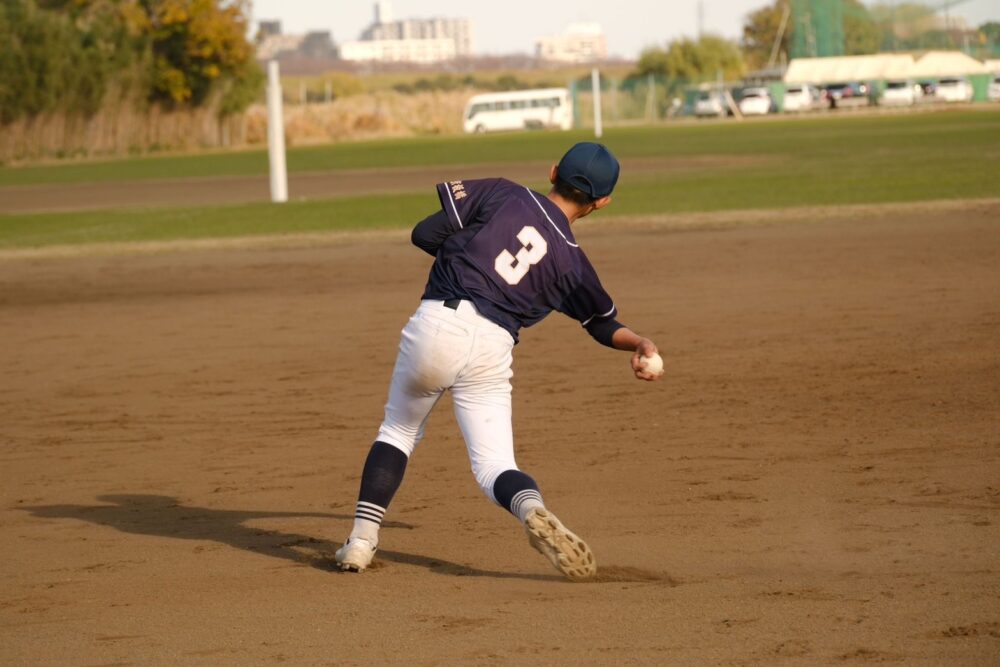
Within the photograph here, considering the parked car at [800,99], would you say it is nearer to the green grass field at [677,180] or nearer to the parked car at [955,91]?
the parked car at [955,91]

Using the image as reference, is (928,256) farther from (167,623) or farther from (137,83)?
(137,83)

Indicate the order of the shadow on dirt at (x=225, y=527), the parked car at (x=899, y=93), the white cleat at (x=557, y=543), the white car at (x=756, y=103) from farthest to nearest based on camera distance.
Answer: the white car at (x=756, y=103) → the parked car at (x=899, y=93) → the shadow on dirt at (x=225, y=527) → the white cleat at (x=557, y=543)

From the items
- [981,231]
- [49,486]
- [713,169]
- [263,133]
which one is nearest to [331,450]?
[49,486]

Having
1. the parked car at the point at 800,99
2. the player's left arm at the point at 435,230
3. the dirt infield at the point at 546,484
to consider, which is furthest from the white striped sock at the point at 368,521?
the parked car at the point at 800,99

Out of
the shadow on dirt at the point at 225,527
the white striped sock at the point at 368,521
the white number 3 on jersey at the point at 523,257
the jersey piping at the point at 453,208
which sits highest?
the jersey piping at the point at 453,208

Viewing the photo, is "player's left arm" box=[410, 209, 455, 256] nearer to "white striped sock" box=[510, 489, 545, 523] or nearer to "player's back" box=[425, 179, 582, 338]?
"player's back" box=[425, 179, 582, 338]

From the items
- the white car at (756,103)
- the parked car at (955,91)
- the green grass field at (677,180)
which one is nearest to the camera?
the green grass field at (677,180)

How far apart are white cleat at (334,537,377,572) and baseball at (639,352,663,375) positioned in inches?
50.1

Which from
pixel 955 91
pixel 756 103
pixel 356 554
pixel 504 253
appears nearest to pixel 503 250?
pixel 504 253

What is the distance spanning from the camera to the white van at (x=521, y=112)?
8394 centimetres

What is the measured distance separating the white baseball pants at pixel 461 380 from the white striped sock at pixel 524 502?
17 cm

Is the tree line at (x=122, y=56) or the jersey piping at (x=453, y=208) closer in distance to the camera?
the jersey piping at (x=453, y=208)

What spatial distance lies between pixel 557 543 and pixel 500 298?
901 millimetres

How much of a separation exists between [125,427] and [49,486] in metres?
1.52
